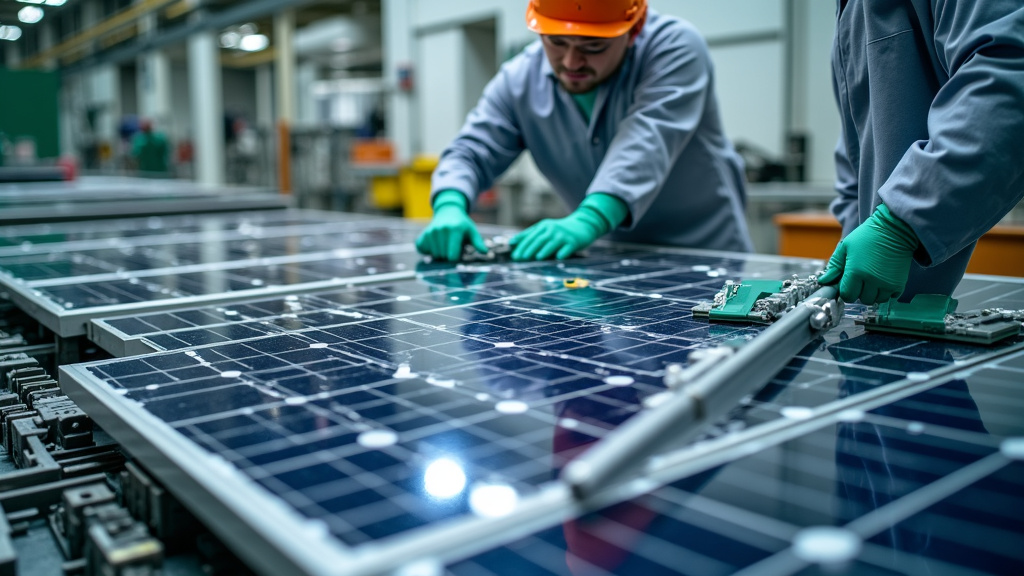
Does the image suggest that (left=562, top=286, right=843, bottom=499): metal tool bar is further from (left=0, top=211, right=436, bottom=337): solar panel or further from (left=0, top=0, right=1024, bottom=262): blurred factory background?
(left=0, top=0, right=1024, bottom=262): blurred factory background

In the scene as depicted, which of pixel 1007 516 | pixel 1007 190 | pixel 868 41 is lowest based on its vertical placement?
pixel 1007 516

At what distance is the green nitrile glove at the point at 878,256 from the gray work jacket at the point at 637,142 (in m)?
1.12

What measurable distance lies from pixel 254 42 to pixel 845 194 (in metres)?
17.7

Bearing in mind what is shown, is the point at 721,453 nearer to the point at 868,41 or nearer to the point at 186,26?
the point at 868,41

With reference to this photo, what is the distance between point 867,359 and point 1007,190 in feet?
1.32

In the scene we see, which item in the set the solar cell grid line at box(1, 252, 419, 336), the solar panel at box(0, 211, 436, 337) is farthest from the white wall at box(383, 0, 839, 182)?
the solar cell grid line at box(1, 252, 419, 336)

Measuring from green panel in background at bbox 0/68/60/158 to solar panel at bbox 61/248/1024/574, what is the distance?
724 centimetres

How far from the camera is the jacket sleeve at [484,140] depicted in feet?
9.98

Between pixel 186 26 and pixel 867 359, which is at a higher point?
pixel 186 26

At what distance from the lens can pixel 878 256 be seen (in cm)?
145

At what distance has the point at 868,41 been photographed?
64.6 inches

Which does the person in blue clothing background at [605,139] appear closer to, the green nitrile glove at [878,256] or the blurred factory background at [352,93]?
the green nitrile glove at [878,256]

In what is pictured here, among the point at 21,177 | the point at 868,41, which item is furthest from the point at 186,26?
the point at 868,41

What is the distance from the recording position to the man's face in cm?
256
